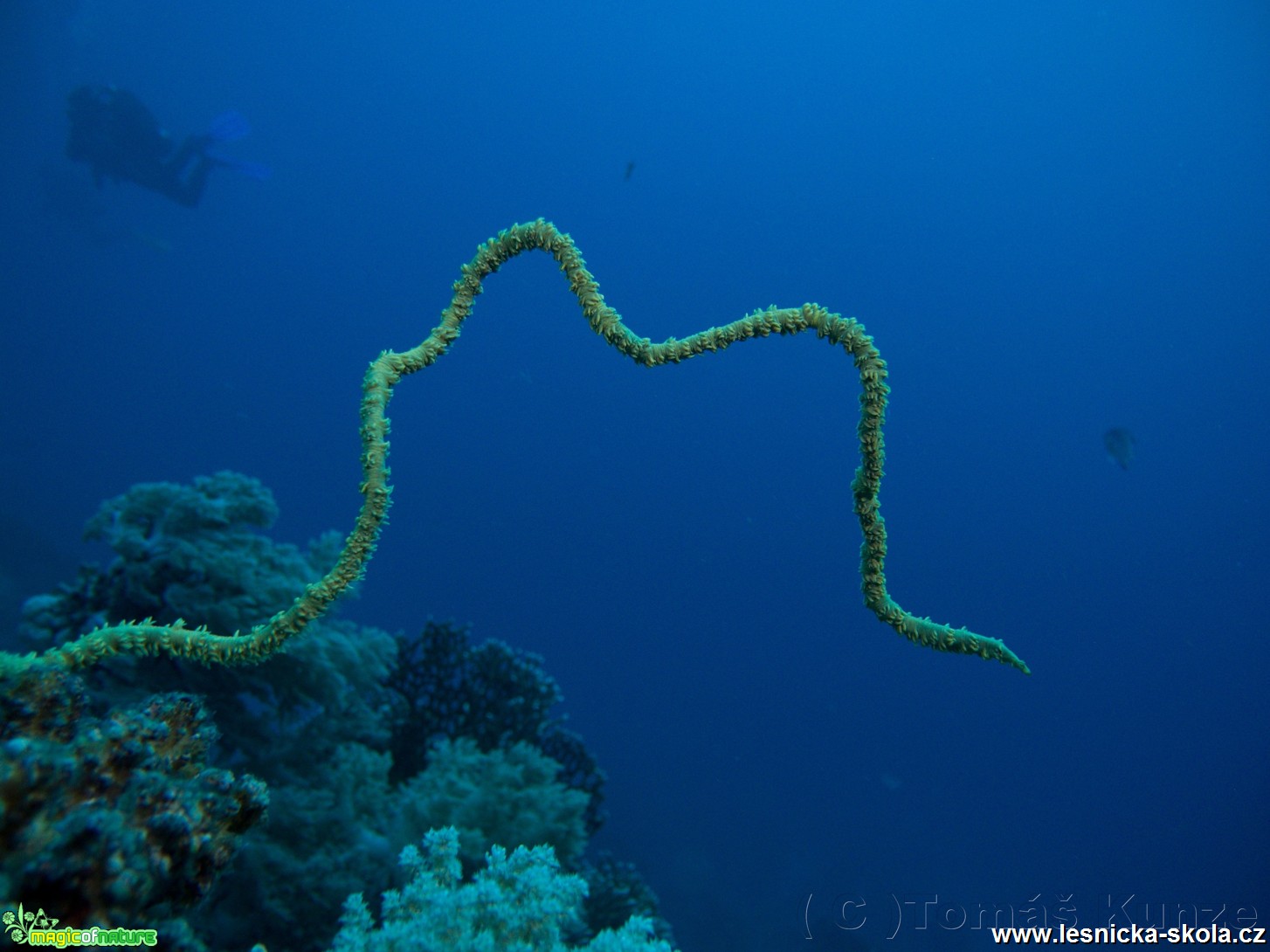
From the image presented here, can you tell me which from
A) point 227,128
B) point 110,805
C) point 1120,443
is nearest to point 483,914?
point 110,805

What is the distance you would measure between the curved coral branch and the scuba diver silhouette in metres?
20.8

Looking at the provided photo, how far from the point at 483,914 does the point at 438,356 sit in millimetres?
2909

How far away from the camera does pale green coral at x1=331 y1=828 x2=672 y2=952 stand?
3.60 metres

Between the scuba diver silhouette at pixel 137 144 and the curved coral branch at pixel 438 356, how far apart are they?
819 inches

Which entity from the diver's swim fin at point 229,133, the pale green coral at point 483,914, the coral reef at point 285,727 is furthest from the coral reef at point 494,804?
the diver's swim fin at point 229,133

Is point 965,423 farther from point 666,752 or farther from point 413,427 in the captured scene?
point 413,427

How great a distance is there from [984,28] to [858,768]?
68.8 m

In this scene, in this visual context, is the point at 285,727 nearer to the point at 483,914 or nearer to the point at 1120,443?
the point at 483,914

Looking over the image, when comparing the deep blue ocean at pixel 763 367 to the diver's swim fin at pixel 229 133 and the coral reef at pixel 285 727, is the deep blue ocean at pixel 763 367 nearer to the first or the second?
the diver's swim fin at pixel 229 133

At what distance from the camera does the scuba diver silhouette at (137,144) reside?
19938mm

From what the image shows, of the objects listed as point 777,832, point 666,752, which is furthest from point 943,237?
point 777,832

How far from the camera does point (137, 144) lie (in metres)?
20.7

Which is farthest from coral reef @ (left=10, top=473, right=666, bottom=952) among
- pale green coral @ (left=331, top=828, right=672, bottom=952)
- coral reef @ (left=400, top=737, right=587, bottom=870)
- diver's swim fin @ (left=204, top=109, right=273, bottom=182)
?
diver's swim fin @ (left=204, top=109, right=273, bottom=182)

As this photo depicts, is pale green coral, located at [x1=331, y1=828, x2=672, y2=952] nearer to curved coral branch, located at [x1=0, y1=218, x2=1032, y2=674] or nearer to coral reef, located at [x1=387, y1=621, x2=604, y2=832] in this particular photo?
curved coral branch, located at [x1=0, y1=218, x2=1032, y2=674]
